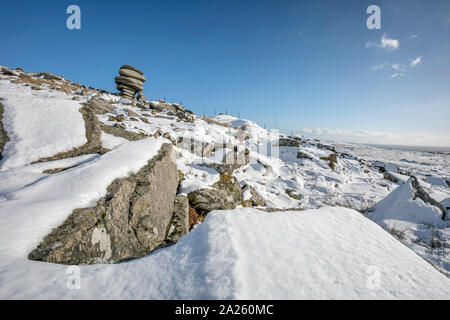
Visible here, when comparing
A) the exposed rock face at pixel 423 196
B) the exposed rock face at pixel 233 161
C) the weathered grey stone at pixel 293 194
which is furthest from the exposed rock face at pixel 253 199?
the exposed rock face at pixel 423 196

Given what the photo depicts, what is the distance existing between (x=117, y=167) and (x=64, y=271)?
82.4 inches

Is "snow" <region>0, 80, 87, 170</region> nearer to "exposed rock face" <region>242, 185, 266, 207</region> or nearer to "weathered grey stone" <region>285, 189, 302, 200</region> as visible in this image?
"exposed rock face" <region>242, 185, 266, 207</region>

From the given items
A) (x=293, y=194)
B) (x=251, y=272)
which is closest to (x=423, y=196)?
(x=293, y=194)

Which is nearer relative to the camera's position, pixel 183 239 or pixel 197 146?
pixel 183 239

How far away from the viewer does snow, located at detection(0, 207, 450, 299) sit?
1.42 meters

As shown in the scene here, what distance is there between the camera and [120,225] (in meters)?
2.98

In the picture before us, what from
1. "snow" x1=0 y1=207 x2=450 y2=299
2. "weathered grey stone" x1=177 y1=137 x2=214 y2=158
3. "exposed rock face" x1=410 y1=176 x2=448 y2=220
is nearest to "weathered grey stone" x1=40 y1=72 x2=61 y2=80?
"weathered grey stone" x1=177 y1=137 x2=214 y2=158

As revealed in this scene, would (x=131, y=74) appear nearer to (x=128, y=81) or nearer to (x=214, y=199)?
(x=128, y=81)

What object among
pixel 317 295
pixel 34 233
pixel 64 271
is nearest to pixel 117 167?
pixel 34 233

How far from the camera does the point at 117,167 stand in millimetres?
3418

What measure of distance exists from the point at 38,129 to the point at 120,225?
16.1 ft

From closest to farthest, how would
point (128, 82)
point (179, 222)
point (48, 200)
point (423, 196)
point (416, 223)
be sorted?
1. point (48, 200)
2. point (179, 222)
3. point (416, 223)
4. point (423, 196)
5. point (128, 82)

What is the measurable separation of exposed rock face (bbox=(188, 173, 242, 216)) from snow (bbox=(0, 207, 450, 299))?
3.26m
